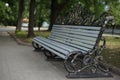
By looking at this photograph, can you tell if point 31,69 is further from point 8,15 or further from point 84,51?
point 8,15

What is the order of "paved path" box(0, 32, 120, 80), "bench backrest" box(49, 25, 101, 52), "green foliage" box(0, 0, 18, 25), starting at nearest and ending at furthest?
"paved path" box(0, 32, 120, 80)
"bench backrest" box(49, 25, 101, 52)
"green foliage" box(0, 0, 18, 25)

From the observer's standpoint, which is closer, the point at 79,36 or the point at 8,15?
the point at 79,36

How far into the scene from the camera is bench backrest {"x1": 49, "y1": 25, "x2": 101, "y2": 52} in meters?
6.85

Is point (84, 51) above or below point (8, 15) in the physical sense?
above

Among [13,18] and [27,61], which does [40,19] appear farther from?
[27,61]

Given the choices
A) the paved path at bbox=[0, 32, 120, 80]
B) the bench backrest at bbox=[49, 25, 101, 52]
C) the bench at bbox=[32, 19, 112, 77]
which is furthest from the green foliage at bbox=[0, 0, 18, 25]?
the bench at bbox=[32, 19, 112, 77]

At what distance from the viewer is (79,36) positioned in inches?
307

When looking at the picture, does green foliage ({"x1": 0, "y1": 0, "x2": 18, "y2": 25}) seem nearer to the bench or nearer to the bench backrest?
the bench backrest

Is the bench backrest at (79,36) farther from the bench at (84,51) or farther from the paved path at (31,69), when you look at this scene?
the paved path at (31,69)

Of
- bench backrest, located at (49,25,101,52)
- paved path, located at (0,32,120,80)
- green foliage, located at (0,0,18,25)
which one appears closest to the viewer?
paved path, located at (0,32,120,80)

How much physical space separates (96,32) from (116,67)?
51.8 inches

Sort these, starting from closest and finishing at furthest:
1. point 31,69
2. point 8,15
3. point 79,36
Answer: point 31,69, point 79,36, point 8,15

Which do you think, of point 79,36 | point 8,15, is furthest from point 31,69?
point 8,15

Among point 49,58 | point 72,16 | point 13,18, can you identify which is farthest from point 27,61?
point 13,18
